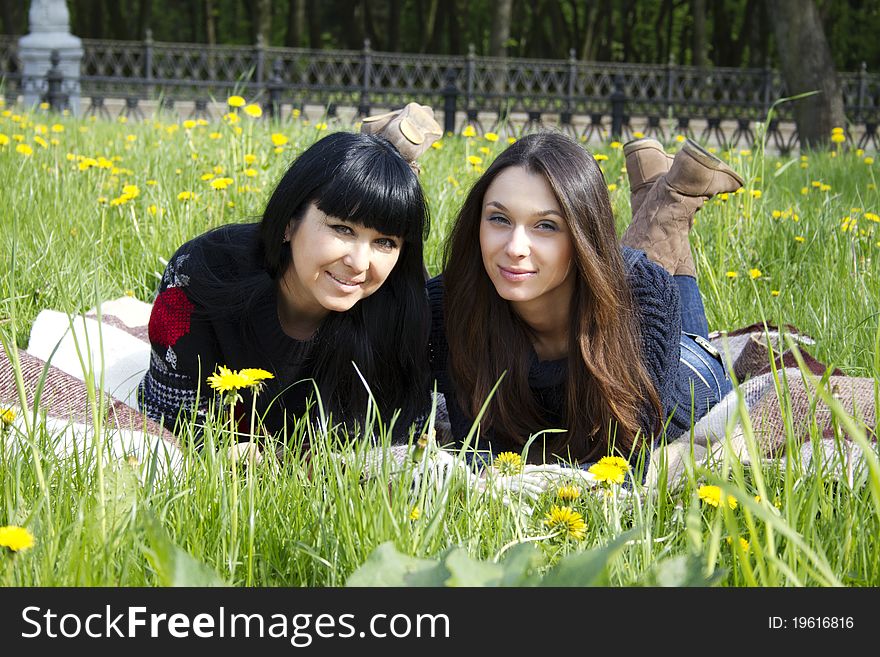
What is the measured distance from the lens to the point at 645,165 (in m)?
3.88

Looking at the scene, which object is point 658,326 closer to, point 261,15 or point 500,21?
point 500,21

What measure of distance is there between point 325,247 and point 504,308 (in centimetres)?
54

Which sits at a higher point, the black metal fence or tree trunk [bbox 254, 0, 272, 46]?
tree trunk [bbox 254, 0, 272, 46]

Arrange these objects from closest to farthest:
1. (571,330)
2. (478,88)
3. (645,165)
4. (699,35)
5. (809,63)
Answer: (571,330)
(645,165)
(809,63)
(478,88)
(699,35)

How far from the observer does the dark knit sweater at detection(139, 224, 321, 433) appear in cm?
263

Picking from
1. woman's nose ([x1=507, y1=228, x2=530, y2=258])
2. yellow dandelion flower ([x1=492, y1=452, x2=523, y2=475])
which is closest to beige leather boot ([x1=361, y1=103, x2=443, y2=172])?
woman's nose ([x1=507, y1=228, x2=530, y2=258])

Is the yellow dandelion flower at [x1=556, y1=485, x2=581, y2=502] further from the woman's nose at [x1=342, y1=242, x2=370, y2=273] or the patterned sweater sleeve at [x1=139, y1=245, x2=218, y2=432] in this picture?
the patterned sweater sleeve at [x1=139, y1=245, x2=218, y2=432]

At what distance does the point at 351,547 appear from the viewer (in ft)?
5.00

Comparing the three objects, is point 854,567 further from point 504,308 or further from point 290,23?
point 290,23

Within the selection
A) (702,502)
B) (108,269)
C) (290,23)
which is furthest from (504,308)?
(290,23)

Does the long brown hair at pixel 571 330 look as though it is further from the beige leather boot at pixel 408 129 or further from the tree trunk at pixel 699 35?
the tree trunk at pixel 699 35

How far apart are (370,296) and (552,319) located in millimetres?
480

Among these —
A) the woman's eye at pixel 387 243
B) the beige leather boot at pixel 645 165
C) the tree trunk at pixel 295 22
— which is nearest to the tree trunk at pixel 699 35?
the tree trunk at pixel 295 22

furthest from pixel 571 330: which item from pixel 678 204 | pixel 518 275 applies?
pixel 678 204
